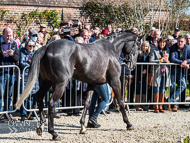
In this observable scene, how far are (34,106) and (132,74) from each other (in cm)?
311

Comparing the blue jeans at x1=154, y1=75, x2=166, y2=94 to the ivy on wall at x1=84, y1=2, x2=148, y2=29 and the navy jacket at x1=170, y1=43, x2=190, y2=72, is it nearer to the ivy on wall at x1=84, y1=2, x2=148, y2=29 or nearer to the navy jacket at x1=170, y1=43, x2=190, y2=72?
the navy jacket at x1=170, y1=43, x2=190, y2=72

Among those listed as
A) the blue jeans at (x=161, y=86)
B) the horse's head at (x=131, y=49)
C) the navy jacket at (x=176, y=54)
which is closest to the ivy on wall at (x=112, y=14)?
the navy jacket at (x=176, y=54)

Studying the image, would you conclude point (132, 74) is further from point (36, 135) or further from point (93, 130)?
point (36, 135)

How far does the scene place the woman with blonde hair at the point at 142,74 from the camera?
8930 mm

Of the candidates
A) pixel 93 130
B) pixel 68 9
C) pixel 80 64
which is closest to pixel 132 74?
pixel 93 130

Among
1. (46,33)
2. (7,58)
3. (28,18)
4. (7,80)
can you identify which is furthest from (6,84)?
(28,18)

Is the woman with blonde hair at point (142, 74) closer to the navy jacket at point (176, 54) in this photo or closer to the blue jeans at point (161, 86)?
the blue jeans at point (161, 86)

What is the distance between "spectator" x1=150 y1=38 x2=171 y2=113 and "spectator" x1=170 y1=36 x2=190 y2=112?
0.26 metres

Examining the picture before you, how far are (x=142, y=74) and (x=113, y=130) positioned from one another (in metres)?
2.82

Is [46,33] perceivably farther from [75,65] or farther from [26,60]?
[75,65]

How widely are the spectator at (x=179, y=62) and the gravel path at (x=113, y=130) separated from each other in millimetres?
941

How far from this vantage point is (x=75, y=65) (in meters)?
5.92

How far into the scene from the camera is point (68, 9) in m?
16.4

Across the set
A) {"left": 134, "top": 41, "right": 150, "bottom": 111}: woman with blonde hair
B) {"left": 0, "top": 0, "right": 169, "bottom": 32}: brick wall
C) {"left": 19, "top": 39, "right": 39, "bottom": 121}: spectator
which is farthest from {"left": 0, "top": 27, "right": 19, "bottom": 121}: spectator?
{"left": 0, "top": 0, "right": 169, "bottom": 32}: brick wall
